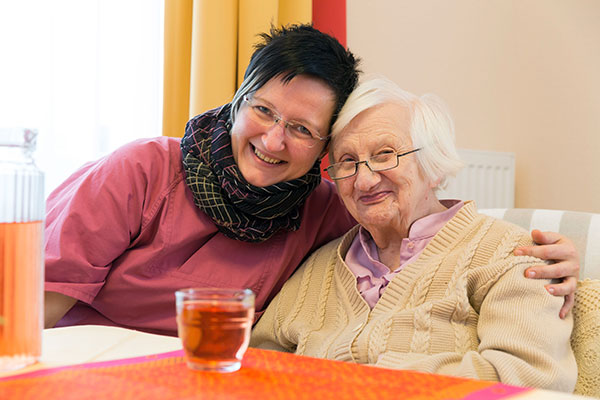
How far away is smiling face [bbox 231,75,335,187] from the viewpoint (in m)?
1.44

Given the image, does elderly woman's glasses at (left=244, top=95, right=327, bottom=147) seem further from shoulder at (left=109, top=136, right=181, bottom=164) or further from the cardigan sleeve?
the cardigan sleeve

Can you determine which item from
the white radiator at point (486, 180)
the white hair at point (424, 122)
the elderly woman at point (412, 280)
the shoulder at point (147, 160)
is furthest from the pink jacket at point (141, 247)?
the white radiator at point (486, 180)

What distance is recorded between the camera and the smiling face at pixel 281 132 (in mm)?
1443

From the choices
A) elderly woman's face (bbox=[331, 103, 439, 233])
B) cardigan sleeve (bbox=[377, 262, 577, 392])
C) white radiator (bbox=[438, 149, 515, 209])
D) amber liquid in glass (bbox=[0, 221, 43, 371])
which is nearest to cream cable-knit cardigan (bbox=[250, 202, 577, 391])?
cardigan sleeve (bbox=[377, 262, 577, 392])

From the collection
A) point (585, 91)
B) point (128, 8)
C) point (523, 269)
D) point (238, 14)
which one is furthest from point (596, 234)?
point (585, 91)

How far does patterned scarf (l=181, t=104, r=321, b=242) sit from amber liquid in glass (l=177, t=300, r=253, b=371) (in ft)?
2.67

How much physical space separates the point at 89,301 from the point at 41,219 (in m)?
0.72

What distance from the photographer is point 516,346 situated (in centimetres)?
105

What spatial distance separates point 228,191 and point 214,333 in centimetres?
85

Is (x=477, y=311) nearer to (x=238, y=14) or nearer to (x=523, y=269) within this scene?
(x=523, y=269)

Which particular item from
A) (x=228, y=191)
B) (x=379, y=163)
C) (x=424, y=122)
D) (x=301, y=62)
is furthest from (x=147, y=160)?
(x=424, y=122)

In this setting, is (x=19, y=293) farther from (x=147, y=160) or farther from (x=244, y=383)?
(x=147, y=160)

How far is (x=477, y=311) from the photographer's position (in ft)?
4.06

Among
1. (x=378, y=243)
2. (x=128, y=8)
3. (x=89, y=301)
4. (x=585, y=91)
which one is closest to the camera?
(x=89, y=301)
